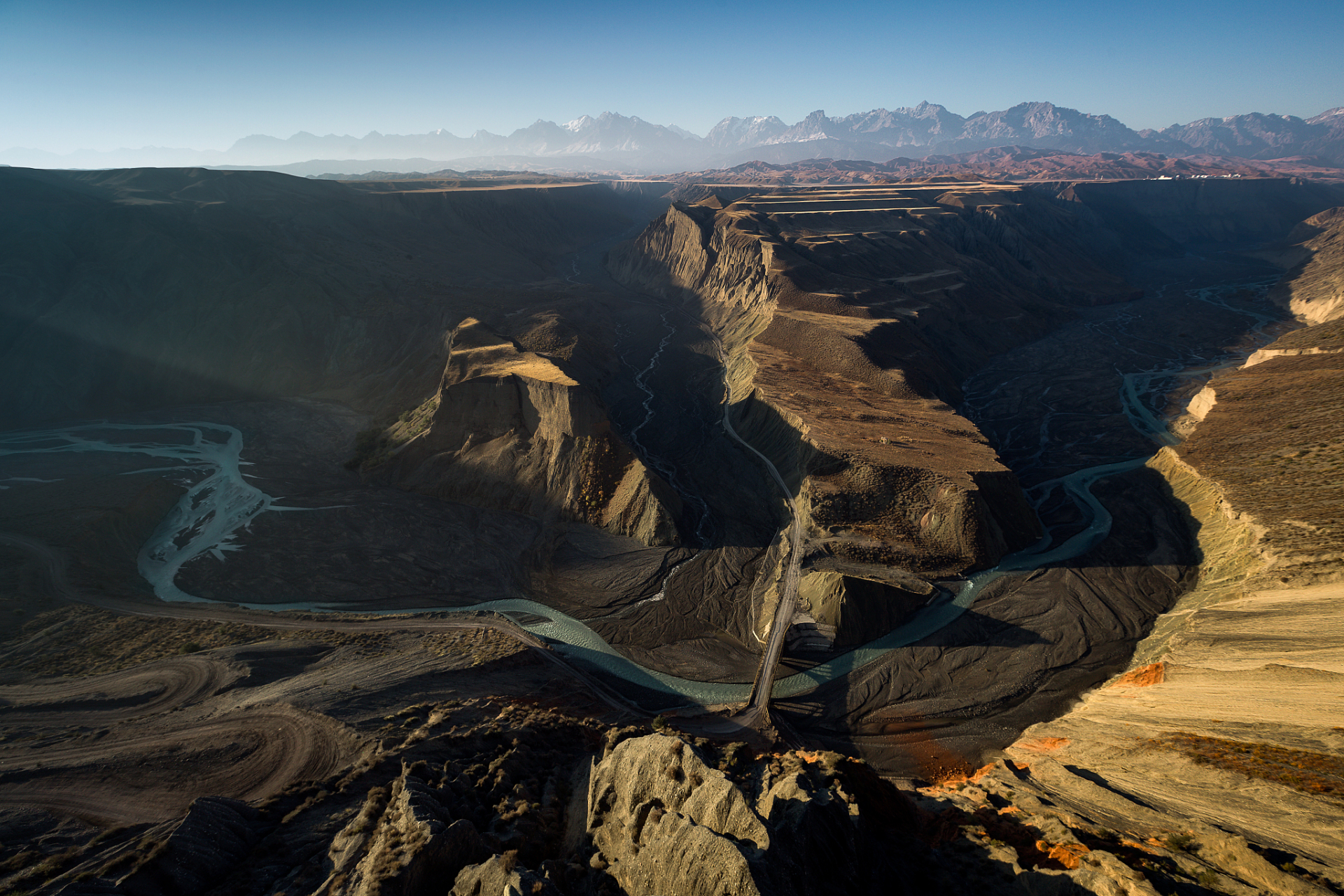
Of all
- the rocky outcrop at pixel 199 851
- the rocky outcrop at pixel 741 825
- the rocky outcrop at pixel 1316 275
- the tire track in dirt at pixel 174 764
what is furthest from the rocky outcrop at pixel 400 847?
the rocky outcrop at pixel 1316 275

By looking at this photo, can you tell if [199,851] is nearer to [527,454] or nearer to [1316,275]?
[527,454]

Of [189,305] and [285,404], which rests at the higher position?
[189,305]

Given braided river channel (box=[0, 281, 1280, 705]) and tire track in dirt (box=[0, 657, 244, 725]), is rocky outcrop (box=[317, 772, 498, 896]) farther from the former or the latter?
braided river channel (box=[0, 281, 1280, 705])

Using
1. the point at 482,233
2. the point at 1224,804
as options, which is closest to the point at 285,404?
the point at 482,233

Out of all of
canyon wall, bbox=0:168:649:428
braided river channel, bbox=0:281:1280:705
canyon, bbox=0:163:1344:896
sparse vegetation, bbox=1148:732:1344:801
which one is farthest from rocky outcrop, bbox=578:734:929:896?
canyon wall, bbox=0:168:649:428

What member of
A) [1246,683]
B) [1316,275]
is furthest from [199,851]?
[1316,275]

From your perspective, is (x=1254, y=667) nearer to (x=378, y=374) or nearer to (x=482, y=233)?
(x=378, y=374)
